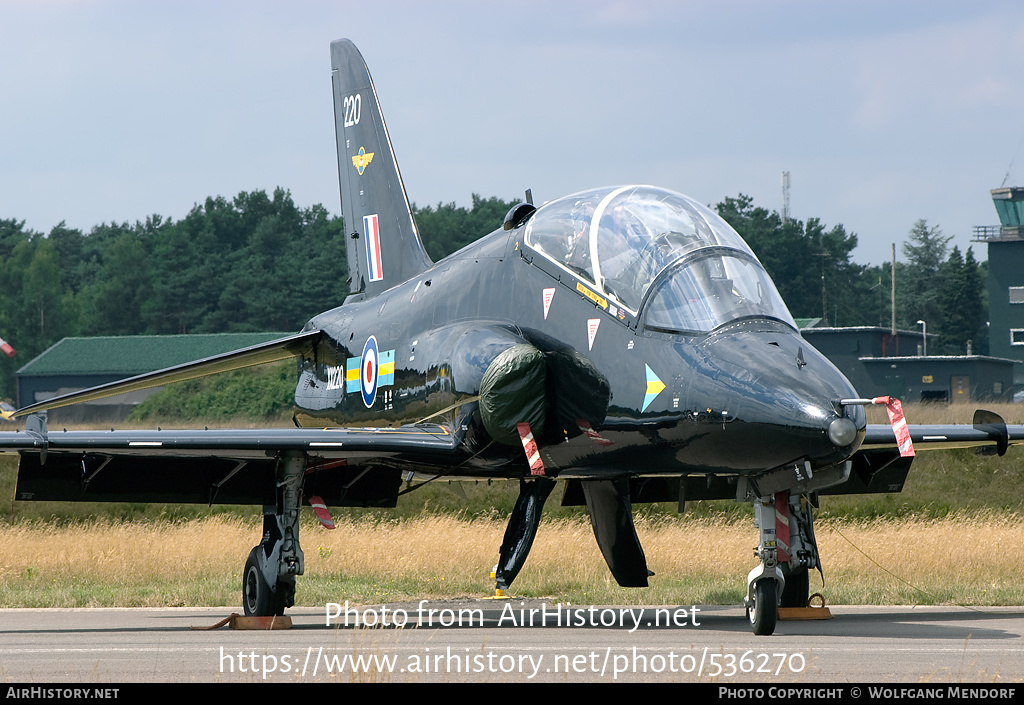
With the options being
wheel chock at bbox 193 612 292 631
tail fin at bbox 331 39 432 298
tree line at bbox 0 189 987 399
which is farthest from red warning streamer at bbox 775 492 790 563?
tree line at bbox 0 189 987 399

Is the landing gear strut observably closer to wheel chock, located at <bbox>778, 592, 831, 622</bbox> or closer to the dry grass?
wheel chock, located at <bbox>778, 592, 831, 622</bbox>

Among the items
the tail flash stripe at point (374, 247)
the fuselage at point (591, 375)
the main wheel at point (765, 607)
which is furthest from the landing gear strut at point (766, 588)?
the tail flash stripe at point (374, 247)

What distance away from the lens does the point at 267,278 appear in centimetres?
9281

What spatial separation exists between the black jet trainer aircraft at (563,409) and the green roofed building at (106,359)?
186 ft

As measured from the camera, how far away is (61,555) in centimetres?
2116

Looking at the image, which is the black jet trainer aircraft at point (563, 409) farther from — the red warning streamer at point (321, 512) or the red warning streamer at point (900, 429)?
the red warning streamer at point (321, 512)

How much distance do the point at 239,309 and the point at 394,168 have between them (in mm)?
79315

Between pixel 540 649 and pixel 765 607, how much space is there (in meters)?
2.12

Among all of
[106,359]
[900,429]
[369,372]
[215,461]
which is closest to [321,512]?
[215,461]

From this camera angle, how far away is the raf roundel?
46.7ft

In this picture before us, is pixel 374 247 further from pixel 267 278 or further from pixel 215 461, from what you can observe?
pixel 267 278

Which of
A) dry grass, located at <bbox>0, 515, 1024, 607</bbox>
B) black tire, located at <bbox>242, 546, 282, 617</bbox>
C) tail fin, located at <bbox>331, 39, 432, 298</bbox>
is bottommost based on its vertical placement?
dry grass, located at <bbox>0, 515, 1024, 607</bbox>

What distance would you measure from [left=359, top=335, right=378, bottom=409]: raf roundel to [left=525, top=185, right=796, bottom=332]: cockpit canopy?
3.13 m

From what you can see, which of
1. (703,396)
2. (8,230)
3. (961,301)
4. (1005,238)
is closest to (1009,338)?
(1005,238)
